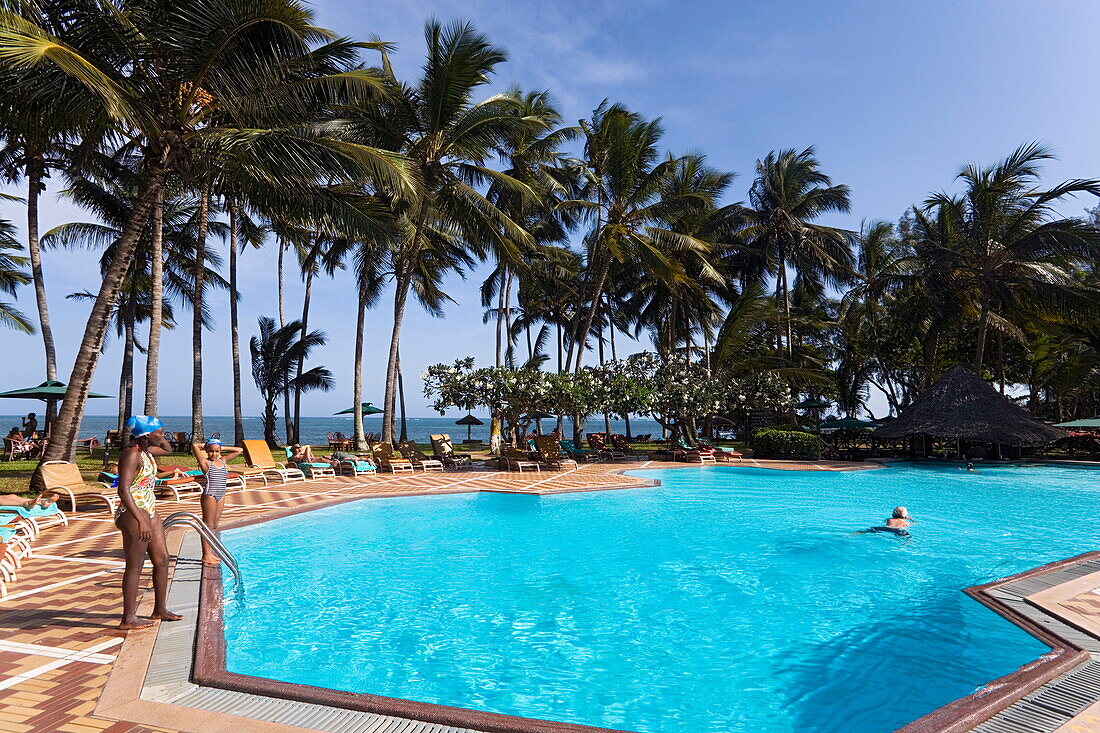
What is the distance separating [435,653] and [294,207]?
30.9 feet

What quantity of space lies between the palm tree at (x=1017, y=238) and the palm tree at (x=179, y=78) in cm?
2195

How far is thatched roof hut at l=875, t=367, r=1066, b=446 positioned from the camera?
2048cm

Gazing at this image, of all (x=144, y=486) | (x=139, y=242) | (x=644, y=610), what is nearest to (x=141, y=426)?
(x=144, y=486)

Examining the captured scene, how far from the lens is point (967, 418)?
21.0 m

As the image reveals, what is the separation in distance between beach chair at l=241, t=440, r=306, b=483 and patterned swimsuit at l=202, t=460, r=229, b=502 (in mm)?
7912

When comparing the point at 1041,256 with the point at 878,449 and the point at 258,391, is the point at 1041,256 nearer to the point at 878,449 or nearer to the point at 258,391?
the point at 878,449

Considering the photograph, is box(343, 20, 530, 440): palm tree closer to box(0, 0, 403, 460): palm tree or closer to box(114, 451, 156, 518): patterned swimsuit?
box(0, 0, 403, 460): palm tree

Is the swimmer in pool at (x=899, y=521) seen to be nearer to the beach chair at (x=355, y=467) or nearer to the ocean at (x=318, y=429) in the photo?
the beach chair at (x=355, y=467)

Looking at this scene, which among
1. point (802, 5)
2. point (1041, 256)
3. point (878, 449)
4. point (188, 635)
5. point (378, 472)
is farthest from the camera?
point (878, 449)

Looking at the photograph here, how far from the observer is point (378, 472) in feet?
54.5

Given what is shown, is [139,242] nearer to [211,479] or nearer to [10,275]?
[10,275]

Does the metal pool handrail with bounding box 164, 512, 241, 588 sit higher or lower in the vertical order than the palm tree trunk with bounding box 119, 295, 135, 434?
lower

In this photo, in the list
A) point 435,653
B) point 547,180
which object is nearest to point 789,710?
point 435,653

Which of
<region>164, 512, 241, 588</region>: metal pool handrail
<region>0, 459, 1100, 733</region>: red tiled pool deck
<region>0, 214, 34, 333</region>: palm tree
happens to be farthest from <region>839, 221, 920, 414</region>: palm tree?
<region>0, 214, 34, 333</region>: palm tree
